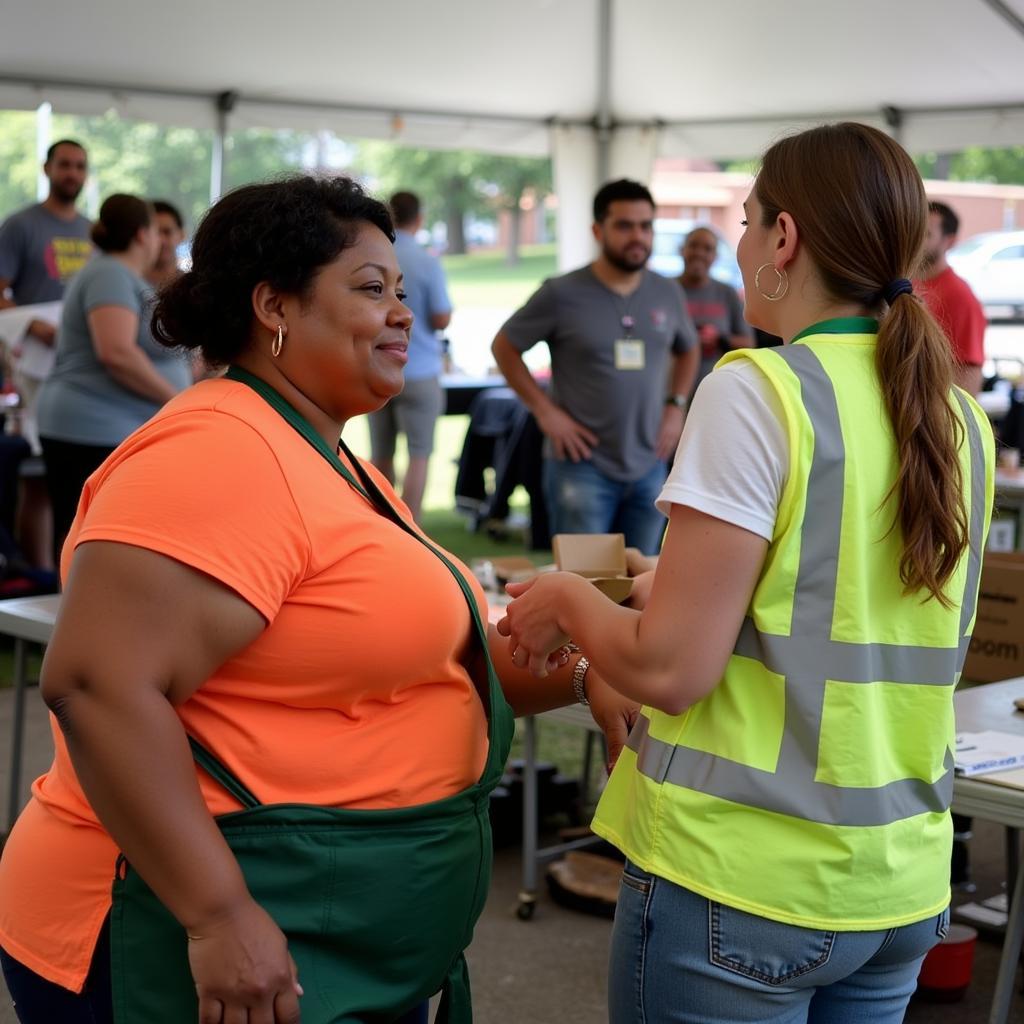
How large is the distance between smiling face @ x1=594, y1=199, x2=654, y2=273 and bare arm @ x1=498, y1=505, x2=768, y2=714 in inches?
150

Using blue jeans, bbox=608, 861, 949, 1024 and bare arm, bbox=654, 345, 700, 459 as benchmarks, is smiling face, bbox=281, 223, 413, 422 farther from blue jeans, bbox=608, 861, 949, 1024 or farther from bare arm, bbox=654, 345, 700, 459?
bare arm, bbox=654, 345, 700, 459

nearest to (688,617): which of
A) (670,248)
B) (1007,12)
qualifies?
(1007,12)

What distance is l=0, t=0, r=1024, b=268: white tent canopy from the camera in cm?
798

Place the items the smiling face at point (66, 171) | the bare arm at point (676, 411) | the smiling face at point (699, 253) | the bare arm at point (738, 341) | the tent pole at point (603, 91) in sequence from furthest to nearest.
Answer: the tent pole at point (603, 91), the smiling face at point (699, 253), the bare arm at point (738, 341), the smiling face at point (66, 171), the bare arm at point (676, 411)

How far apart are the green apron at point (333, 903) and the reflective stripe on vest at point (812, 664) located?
297 millimetres

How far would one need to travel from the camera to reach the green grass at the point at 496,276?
24.8m

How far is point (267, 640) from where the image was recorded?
1.32 metres

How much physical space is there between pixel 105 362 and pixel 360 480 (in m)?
3.50

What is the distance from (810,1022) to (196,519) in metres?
0.82

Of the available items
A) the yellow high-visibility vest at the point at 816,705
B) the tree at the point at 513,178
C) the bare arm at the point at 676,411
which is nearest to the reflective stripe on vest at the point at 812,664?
the yellow high-visibility vest at the point at 816,705

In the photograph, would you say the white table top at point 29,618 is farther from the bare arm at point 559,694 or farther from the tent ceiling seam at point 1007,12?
the tent ceiling seam at point 1007,12

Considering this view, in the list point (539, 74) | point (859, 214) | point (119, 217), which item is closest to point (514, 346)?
point (119, 217)

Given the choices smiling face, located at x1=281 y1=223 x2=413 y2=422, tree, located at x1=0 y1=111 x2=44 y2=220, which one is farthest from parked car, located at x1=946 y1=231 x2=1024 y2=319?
tree, located at x1=0 y1=111 x2=44 y2=220

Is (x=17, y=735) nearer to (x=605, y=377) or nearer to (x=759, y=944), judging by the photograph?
(x=605, y=377)
